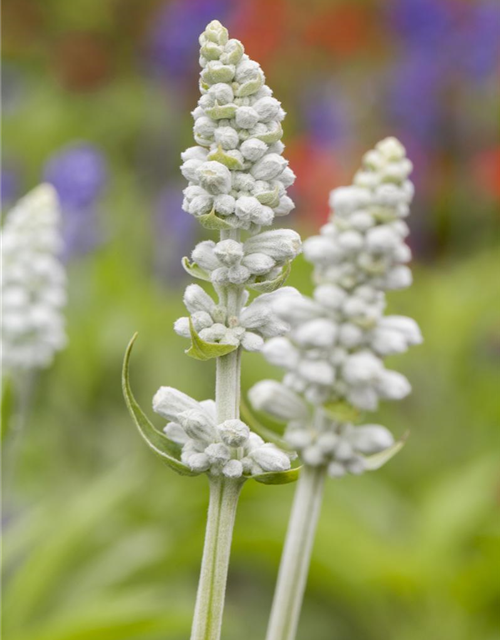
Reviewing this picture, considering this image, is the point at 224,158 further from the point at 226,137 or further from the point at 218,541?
the point at 218,541

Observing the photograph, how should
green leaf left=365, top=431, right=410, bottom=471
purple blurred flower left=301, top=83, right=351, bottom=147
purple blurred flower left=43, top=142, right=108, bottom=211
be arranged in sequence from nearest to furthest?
green leaf left=365, top=431, right=410, bottom=471 → purple blurred flower left=43, top=142, right=108, bottom=211 → purple blurred flower left=301, top=83, right=351, bottom=147

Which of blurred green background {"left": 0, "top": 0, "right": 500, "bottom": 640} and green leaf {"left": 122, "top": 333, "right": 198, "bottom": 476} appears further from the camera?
blurred green background {"left": 0, "top": 0, "right": 500, "bottom": 640}

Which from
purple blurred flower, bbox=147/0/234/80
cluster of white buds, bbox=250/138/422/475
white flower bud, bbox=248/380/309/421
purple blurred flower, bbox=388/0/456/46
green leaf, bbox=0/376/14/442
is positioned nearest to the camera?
cluster of white buds, bbox=250/138/422/475

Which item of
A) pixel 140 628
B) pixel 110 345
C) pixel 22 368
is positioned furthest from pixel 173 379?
pixel 22 368

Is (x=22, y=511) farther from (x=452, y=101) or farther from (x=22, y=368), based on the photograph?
(x=452, y=101)

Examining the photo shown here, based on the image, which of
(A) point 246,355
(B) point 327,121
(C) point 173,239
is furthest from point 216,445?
(B) point 327,121

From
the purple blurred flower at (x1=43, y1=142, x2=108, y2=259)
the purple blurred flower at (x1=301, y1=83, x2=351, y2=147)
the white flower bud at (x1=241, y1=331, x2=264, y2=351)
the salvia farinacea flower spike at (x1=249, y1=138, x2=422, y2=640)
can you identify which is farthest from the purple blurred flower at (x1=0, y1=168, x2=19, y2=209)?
the salvia farinacea flower spike at (x1=249, y1=138, x2=422, y2=640)

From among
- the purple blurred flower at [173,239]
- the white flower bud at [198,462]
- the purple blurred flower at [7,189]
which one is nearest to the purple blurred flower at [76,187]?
the purple blurred flower at [7,189]

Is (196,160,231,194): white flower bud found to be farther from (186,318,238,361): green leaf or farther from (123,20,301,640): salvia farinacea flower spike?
(186,318,238,361): green leaf
